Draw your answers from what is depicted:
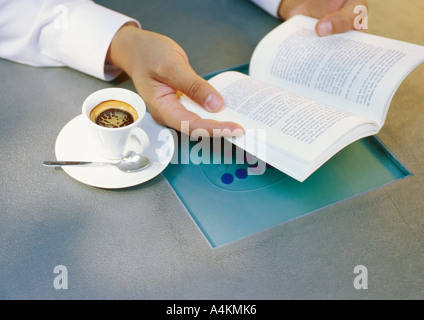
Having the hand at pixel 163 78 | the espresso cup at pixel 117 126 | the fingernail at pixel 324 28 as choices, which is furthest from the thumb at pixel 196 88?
the fingernail at pixel 324 28

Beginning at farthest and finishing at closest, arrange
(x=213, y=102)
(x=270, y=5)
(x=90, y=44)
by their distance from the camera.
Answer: (x=270, y=5) → (x=90, y=44) → (x=213, y=102)

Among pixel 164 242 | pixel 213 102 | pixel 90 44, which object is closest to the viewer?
pixel 164 242

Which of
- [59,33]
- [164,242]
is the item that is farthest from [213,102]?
[59,33]

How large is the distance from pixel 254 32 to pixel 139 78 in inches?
14.5

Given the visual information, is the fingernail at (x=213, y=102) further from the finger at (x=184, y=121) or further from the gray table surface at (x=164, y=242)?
the gray table surface at (x=164, y=242)

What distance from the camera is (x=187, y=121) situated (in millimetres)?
729

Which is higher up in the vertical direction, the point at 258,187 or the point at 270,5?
the point at 270,5

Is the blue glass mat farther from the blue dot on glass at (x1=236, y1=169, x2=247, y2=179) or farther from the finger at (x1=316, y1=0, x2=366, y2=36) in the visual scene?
the finger at (x1=316, y1=0, x2=366, y2=36)

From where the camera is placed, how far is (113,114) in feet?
2.27

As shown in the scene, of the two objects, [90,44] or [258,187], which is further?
[90,44]

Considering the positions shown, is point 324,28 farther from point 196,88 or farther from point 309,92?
point 196,88

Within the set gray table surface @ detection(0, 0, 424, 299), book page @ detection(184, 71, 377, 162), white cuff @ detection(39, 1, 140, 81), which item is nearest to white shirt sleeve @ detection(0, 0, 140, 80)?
white cuff @ detection(39, 1, 140, 81)

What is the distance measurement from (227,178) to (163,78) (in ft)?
0.82

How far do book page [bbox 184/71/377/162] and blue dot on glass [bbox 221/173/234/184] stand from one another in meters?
0.07
